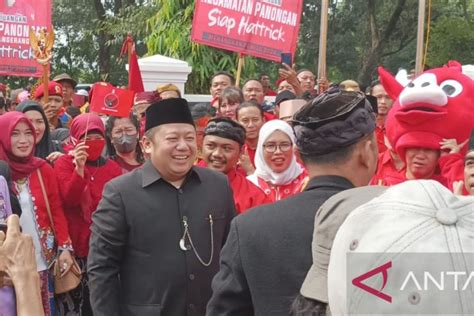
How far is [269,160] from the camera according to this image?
513 centimetres

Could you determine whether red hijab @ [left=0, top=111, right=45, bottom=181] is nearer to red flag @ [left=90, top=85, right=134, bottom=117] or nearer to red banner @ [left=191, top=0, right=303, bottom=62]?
red flag @ [left=90, top=85, right=134, bottom=117]

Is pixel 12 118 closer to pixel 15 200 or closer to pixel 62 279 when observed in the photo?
pixel 15 200

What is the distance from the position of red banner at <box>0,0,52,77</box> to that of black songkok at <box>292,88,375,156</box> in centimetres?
751

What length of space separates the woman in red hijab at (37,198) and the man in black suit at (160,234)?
157cm

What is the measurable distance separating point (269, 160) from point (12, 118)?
1.73 meters

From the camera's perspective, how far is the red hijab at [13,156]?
211 inches

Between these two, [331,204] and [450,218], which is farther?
[331,204]

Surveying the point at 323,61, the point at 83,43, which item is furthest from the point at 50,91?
the point at 83,43

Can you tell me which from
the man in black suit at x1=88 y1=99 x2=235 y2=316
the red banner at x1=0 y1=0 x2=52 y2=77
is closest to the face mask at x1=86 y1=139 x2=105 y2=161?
the man in black suit at x1=88 y1=99 x2=235 y2=316

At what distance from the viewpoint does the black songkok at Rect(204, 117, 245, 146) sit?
5039mm

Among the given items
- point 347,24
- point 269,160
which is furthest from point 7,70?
point 347,24

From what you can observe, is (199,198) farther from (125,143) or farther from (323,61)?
(323,61)

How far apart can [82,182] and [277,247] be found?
3.20 m

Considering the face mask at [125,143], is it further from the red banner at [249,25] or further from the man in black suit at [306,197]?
the man in black suit at [306,197]
